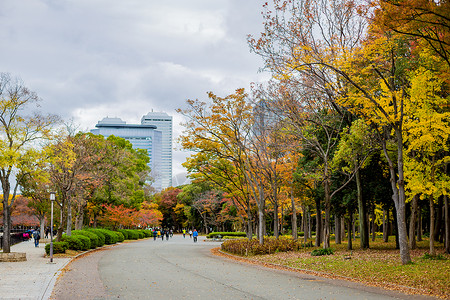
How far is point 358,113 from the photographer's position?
769 inches

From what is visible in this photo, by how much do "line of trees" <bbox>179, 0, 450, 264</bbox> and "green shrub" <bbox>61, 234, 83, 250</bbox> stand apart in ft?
29.0

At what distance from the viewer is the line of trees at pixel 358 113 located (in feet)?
48.5

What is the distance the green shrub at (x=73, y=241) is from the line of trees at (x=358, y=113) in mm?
8848

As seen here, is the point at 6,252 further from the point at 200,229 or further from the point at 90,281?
the point at 200,229

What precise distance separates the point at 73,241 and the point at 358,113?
766 inches

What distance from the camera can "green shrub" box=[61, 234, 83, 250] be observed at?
27.5 meters

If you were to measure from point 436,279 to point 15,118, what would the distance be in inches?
801

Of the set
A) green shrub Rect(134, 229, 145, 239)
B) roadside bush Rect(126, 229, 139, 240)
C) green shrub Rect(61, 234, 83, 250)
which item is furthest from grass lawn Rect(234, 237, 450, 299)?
green shrub Rect(134, 229, 145, 239)

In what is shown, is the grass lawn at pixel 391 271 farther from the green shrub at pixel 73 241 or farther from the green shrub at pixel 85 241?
the green shrub at pixel 85 241

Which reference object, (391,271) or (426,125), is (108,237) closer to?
(391,271)

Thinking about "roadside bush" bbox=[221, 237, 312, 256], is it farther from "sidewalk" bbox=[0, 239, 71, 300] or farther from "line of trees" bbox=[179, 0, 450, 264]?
"sidewalk" bbox=[0, 239, 71, 300]

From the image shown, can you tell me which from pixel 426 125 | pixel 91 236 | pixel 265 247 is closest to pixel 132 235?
pixel 91 236

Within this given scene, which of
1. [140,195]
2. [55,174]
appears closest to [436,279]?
[55,174]

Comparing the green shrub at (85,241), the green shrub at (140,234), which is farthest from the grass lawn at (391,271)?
the green shrub at (140,234)
